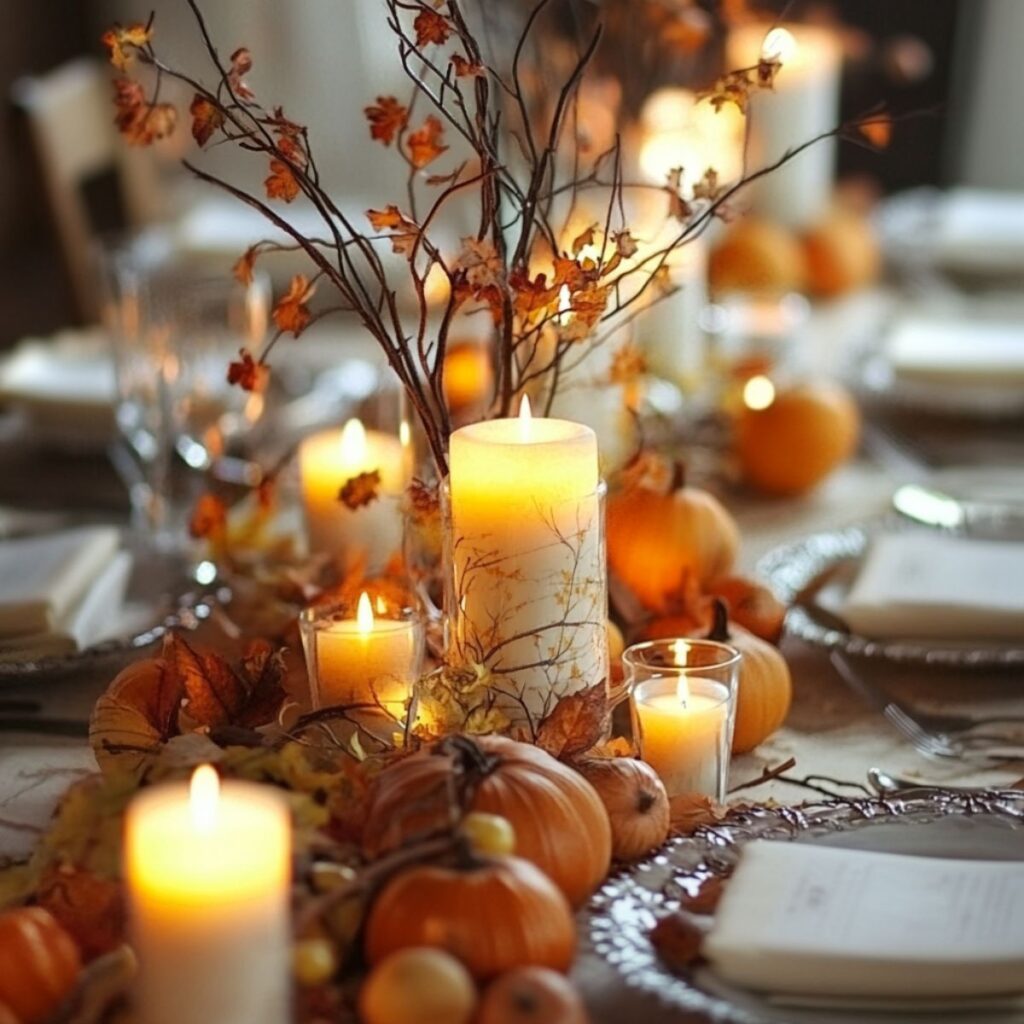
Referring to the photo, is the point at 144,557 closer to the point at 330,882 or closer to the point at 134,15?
the point at 330,882

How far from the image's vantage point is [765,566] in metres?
1.50

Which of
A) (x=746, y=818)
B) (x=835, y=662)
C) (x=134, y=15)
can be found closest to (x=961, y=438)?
(x=835, y=662)

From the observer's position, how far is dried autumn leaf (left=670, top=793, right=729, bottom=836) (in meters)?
0.98

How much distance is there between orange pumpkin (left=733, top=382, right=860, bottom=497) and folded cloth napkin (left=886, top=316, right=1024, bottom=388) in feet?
0.80

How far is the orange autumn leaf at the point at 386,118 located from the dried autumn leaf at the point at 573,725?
1.13 ft

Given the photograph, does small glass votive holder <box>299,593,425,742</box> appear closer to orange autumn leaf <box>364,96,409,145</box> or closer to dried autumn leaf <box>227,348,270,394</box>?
dried autumn leaf <box>227,348,270,394</box>

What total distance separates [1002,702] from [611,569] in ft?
0.97

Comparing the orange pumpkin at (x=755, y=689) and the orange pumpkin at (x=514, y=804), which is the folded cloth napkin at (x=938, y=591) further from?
the orange pumpkin at (x=514, y=804)

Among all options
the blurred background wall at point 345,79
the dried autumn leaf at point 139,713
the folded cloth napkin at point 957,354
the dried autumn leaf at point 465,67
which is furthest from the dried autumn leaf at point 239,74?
the blurred background wall at point 345,79

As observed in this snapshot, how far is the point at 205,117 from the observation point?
1.02 m

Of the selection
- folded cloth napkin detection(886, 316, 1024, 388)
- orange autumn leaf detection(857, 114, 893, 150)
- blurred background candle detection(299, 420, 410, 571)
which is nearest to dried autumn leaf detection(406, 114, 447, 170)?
orange autumn leaf detection(857, 114, 893, 150)

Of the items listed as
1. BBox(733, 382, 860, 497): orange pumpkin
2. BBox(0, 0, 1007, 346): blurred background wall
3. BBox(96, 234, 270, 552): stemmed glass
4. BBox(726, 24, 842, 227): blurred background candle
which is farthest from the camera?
BBox(0, 0, 1007, 346): blurred background wall

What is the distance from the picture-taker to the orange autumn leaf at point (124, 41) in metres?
1.02

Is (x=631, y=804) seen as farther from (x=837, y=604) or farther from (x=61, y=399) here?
(x=61, y=399)
